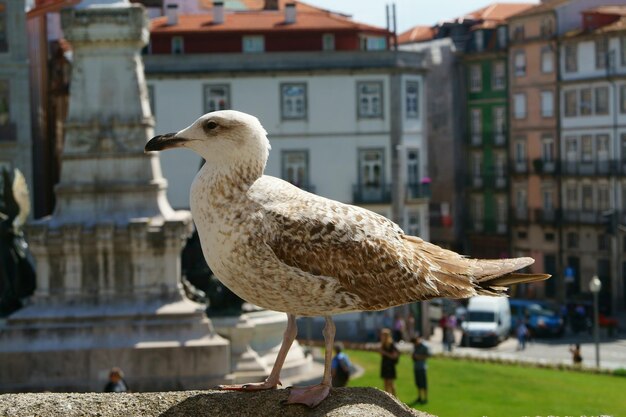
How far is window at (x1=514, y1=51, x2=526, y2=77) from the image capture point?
247ft

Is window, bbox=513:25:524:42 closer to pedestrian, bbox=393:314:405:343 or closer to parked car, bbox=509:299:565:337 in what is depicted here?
parked car, bbox=509:299:565:337

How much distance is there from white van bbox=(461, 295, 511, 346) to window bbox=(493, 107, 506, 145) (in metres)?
23.0

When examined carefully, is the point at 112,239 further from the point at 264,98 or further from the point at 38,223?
the point at 264,98

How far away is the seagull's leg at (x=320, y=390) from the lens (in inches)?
357

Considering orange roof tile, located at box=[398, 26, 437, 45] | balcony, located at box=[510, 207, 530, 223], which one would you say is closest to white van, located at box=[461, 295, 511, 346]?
balcony, located at box=[510, 207, 530, 223]

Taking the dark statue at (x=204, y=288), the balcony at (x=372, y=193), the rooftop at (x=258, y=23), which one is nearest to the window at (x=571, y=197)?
the rooftop at (x=258, y=23)

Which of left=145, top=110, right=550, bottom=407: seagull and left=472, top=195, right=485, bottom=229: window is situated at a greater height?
left=145, top=110, right=550, bottom=407: seagull

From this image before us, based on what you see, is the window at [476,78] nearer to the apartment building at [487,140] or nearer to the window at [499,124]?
the apartment building at [487,140]

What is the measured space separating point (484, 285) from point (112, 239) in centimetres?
1818

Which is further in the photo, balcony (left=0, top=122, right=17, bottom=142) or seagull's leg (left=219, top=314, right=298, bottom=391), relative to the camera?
balcony (left=0, top=122, right=17, bottom=142)

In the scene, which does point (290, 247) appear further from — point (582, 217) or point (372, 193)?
point (582, 217)

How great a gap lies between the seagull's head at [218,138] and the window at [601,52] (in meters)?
62.2

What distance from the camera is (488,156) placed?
3044 inches

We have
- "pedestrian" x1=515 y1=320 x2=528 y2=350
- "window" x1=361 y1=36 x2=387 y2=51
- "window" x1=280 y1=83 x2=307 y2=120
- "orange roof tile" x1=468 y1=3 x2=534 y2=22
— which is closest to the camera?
"pedestrian" x1=515 y1=320 x2=528 y2=350
